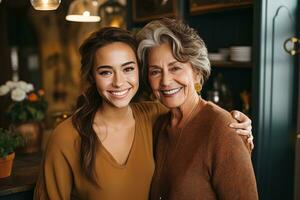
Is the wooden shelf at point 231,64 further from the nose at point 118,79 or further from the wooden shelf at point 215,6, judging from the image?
the nose at point 118,79

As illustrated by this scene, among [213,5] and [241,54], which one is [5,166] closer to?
[241,54]

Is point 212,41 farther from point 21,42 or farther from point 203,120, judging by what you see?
point 21,42

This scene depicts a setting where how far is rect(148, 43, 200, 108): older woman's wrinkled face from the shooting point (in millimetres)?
1523

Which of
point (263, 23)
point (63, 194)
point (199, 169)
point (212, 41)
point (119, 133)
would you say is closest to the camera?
point (199, 169)

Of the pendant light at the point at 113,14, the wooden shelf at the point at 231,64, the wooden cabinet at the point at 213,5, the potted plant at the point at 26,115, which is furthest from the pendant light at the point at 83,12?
the pendant light at the point at 113,14

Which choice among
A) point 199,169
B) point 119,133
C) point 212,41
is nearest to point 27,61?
point 212,41

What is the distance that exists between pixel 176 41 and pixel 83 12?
53.7 inches

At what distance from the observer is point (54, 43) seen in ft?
18.2

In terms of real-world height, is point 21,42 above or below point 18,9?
below

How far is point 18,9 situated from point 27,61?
0.70m

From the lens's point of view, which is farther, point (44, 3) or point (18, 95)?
point (18, 95)

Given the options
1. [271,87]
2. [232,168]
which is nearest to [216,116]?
[232,168]

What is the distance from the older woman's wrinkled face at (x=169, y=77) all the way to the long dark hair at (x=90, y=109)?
112 millimetres

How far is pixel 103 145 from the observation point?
5.22 feet
